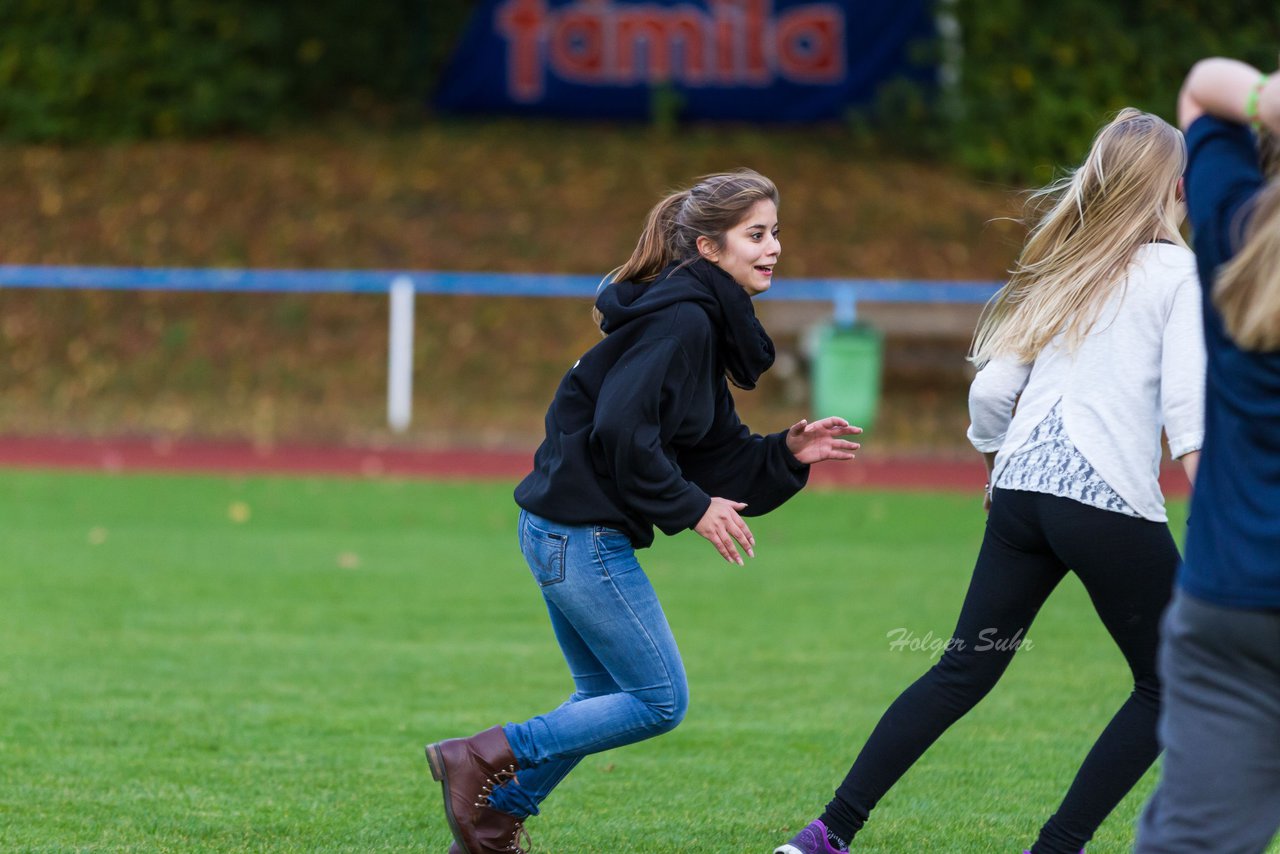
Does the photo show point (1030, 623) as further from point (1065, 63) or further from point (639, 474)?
point (1065, 63)

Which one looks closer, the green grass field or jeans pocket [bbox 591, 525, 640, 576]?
jeans pocket [bbox 591, 525, 640, 576]

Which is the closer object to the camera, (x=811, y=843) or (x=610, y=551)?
(x=610, y=551)

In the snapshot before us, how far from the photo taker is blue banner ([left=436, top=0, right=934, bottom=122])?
65.3ft

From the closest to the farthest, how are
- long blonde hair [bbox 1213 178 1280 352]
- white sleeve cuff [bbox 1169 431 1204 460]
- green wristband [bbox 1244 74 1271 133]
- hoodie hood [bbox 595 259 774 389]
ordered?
long blonde hair [bbox 1213 178 1280 352]
green wristband [bbox 1244 74 1271 133]
white sleeve cuff [bbox 1169 431 1204 460]
hoodie hood [bbox 595 259 774 389]

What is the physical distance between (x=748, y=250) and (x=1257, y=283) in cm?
160

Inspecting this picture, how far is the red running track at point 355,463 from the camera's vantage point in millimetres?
12812

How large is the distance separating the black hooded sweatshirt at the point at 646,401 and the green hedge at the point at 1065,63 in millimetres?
15288

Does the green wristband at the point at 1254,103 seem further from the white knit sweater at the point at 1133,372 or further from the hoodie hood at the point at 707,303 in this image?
the hoodie hood at the point at 707,303

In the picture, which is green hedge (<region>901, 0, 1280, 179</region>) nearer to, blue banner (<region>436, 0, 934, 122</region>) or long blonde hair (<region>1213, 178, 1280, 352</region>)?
blue banner (<region>436, 0, 934, 122</region>)

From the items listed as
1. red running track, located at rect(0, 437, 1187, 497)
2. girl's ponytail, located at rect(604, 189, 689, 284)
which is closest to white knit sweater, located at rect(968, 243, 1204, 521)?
girl's ponytail, located at rect(604, 189, 689, 284)

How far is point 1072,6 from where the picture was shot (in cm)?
1877

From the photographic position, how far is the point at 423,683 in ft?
20.9

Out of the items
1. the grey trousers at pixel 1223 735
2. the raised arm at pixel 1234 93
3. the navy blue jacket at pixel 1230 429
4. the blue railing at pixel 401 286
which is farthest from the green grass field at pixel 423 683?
the blue railing at pixel 401 286

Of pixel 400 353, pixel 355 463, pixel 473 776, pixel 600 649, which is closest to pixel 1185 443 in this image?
pixel 600 649
